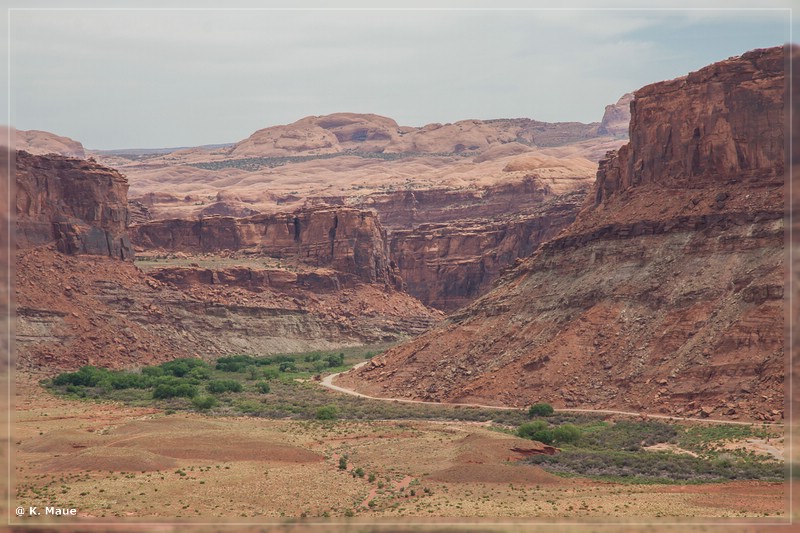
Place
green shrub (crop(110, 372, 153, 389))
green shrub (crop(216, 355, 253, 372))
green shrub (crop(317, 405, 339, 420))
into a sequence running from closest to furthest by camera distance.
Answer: green shrub (crop(317, 405, 339, 420))
green shrub (crop(110, 372, 153, 389))
green shrub (crop(216, 355, 253, 372))

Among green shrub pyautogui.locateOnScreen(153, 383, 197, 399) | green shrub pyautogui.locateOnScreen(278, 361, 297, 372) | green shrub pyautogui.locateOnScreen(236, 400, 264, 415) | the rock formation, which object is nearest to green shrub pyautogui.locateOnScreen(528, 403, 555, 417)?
green shrub pyautogui.locateOnScreen(236, 400, 264, 415)

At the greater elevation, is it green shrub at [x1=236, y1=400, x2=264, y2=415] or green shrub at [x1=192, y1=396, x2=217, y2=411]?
green shrub at [x1=192, y1=396, x2=217, y2=411]

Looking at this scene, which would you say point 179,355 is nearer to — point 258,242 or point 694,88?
point 258,242

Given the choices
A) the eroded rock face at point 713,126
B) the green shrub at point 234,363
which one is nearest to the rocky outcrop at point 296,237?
the green shrub at point 234,363

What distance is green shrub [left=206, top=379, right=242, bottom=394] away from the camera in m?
108

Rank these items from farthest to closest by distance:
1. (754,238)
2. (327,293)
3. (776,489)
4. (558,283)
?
(327,293)
(558,283)
(754,238)
(776,489)

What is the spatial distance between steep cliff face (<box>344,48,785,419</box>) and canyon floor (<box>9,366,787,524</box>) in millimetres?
13267

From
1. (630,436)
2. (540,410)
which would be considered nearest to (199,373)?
(540,410)

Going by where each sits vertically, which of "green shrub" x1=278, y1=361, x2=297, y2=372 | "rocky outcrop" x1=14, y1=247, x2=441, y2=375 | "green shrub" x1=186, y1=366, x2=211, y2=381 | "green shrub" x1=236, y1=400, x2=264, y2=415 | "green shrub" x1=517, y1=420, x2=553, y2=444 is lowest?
"green shrub" x1=236, y1=400, x2=264, y2=415

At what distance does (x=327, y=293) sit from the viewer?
166 m

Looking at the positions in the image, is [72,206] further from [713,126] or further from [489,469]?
[489,469]

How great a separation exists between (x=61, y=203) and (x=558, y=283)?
61078mm

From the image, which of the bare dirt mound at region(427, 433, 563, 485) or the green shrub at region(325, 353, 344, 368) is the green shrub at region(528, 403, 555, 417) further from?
the green shrub at region(325, 353, 344, 368)

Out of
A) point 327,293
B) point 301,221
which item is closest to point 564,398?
point 327,293
